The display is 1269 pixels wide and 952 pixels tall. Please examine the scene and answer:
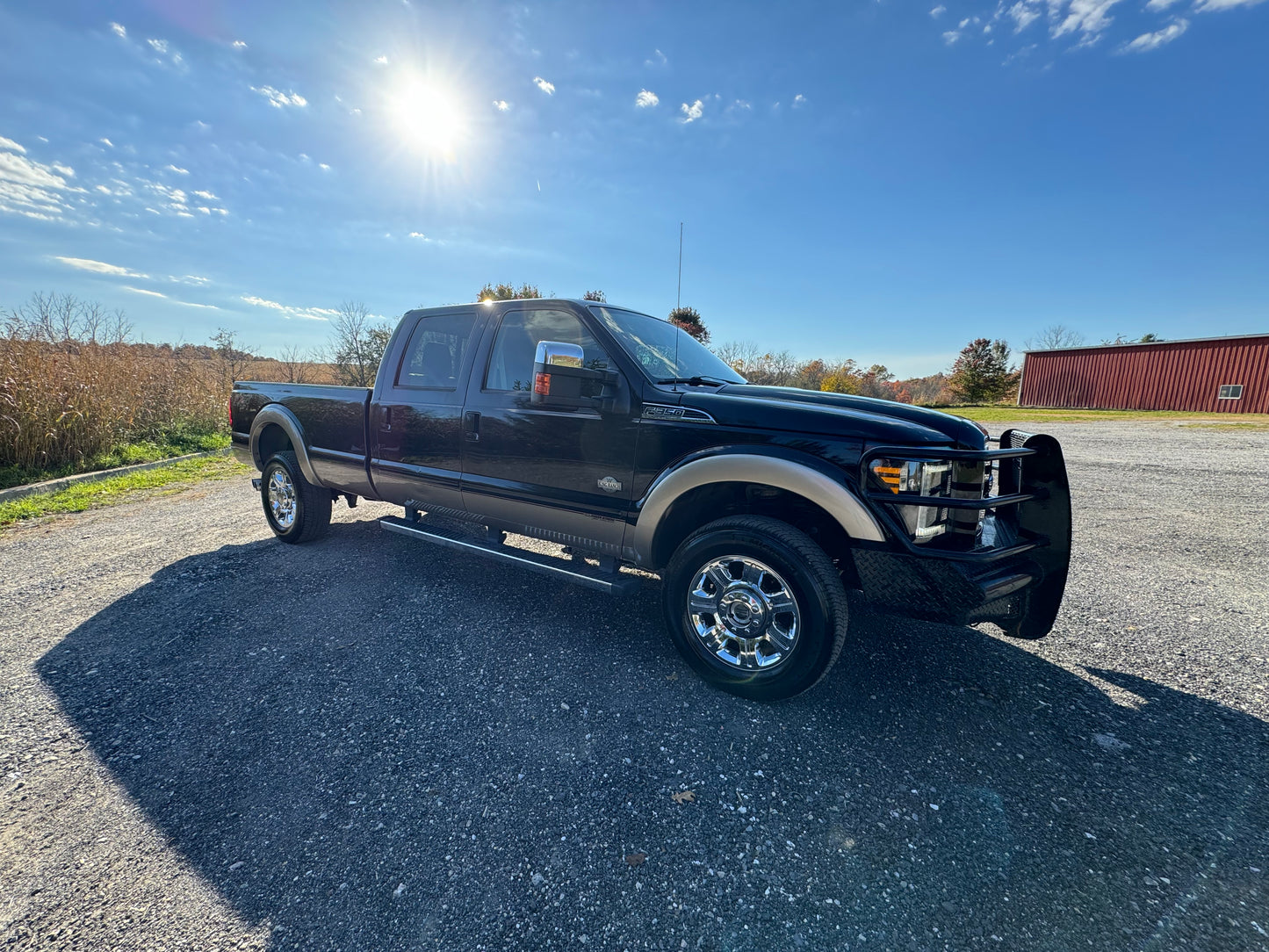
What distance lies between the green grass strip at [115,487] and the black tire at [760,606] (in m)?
7.54

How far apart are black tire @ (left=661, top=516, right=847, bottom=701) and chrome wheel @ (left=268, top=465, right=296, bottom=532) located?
402 cm

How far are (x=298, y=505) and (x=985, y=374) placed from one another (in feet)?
146

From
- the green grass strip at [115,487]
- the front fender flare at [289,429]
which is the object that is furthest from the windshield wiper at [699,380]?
the green grass strip at [115,487]

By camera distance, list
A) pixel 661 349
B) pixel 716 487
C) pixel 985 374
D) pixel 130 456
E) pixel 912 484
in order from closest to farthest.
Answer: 1. pixel 912 484
2. pixel 716 487
3. pixel 661 349
4. pixel 130 456
5. pixel 985 374

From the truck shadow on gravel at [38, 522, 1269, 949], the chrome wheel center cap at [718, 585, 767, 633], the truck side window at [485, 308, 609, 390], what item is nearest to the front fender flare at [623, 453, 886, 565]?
the chrome wheel center cap at [718, 585, 767, 633]

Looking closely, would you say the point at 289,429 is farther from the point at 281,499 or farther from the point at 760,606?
the point at 760,606

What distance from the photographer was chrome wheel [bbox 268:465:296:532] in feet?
16.6

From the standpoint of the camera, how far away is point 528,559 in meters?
3.43

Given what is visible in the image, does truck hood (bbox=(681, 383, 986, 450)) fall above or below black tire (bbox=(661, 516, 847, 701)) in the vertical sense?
above

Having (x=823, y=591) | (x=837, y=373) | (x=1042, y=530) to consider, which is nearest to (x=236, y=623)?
(x=823, y=591)

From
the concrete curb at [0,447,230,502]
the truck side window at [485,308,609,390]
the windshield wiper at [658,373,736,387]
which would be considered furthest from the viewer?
the concrete curb at [0,447,230,502]

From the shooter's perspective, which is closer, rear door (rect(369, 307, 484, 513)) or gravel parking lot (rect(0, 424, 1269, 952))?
gravel parking lot (rect(0, 424, 1269, 952))

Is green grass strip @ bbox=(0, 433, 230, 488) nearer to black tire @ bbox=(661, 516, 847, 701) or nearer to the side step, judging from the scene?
the side step

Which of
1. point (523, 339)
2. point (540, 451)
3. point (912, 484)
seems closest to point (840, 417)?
point (912, 484)
